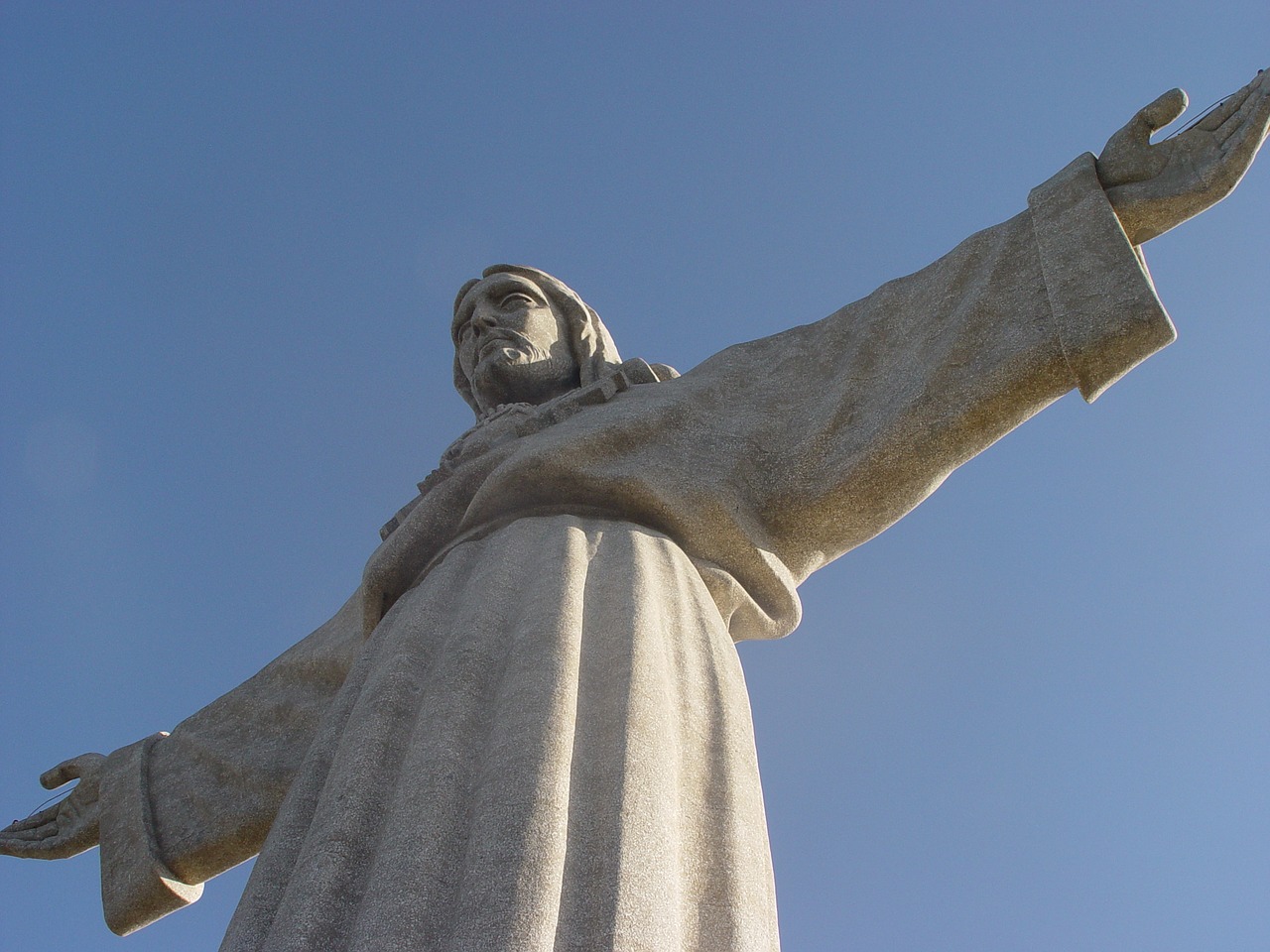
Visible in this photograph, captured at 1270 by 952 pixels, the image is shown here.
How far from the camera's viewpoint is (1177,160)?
196 inches

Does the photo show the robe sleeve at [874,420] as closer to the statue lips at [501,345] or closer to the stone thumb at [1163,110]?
the stone thumb at [1163,110]

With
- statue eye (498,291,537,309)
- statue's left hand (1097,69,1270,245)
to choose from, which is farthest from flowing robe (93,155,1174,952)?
statue eye (498,291,537,309)

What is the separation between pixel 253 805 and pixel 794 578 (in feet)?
8.36

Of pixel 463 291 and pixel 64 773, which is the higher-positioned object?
pixel 463 291

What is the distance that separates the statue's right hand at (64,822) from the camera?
6.18 meters

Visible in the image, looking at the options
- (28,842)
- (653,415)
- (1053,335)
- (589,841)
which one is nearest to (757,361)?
(653,415)

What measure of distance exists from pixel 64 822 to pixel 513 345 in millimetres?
3195

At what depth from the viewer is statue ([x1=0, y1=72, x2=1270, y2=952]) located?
3107mm

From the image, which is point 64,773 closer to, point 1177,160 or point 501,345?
point 501,345

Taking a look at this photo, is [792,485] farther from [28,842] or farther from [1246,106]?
[28,842]

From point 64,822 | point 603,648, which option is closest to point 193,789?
point 64,822

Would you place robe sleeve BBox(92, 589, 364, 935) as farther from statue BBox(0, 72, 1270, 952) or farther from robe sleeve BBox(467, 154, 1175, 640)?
robe sleeve BBox(467, 154, 1175, 640)

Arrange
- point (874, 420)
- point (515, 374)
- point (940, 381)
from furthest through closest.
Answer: point (515, 374), point (874, 420), point (940, 381)

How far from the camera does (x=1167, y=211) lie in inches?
195
